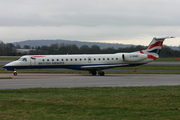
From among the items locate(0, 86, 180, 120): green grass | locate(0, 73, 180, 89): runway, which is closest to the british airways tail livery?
locate(0, 73, 180, 89): runway

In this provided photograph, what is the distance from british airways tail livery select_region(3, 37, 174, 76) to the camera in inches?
1191

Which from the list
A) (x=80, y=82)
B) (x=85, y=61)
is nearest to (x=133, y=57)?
(x=85, y=61)

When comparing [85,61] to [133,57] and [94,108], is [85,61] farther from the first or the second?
[94,108]

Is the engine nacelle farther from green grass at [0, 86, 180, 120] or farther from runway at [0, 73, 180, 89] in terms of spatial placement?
green grass at [0, 86, 180, 120]

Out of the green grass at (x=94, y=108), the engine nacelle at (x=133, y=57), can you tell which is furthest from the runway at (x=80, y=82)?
the engine nacelle at (x=133, y=57)

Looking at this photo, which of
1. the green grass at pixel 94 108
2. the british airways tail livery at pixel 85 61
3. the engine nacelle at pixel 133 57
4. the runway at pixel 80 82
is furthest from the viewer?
the engine nacelle at pixel 133 57

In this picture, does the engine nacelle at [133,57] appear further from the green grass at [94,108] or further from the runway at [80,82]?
the green grass at [94,108]

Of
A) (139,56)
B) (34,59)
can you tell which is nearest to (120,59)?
(139,56)

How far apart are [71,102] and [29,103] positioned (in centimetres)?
192

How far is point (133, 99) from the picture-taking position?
11.6m

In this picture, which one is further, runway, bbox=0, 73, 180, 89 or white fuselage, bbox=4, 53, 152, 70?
white fuselage, bbox=4, 53, 152, 70

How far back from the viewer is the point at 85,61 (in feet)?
101

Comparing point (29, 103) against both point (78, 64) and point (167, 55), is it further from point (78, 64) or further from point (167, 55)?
point (167, 55)

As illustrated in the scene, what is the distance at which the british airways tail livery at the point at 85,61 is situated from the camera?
3025cm
